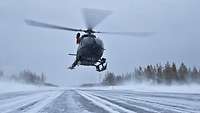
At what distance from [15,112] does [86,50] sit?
20.2m

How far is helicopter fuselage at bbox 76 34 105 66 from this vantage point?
113 ft

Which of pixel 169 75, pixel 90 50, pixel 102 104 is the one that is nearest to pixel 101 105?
pixel 102 104

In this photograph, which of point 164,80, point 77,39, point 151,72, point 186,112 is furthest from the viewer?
point 151,72

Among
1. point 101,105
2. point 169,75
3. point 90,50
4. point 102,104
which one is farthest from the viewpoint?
point 169,75

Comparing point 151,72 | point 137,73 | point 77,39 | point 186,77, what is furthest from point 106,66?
point 137,73

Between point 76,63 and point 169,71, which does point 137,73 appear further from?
point 76,63

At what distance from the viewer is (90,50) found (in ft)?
113

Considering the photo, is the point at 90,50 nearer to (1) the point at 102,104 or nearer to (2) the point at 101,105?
(1) the point at 102,104

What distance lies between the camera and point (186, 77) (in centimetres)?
10131

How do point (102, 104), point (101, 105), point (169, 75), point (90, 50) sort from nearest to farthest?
point (101, 105), point (102, 104), point (90, 50), point (169, 75)

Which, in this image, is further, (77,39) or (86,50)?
(77,39)

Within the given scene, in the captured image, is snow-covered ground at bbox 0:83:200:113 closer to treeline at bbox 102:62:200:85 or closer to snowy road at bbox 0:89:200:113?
snowy road at bbox 0:89:200:113

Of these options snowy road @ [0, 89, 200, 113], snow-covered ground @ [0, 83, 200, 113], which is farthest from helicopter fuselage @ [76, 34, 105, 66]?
snowy road @ [0, 89, 200, 113]

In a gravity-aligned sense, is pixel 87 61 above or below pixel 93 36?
below
